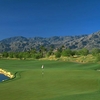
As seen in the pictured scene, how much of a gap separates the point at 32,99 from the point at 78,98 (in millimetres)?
4513

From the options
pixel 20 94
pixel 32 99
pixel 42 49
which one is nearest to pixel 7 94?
pixel 20 94

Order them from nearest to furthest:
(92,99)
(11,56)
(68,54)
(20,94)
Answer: (92,99), (20,94), (68,54), (11,56)

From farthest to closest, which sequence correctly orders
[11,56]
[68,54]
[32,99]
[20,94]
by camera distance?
[11,56], [68,54], [20,94], [32,99]

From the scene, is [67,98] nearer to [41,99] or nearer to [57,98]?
[57,98]

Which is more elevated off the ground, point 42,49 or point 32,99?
point 42,49

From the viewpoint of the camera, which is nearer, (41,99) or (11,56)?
(41,99)

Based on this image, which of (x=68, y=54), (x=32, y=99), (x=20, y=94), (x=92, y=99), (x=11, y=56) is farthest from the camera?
(x=11, y=56)

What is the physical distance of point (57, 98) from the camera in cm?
2102

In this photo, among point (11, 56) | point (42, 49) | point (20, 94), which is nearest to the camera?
point (20, 94)

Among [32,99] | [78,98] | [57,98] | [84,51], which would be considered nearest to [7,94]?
[32,99]

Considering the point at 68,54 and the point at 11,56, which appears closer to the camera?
the point at 68,54

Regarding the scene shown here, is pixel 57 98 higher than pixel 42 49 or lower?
lower

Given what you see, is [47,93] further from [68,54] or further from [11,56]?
[11,56]

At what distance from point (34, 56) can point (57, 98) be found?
12774 centimetres
